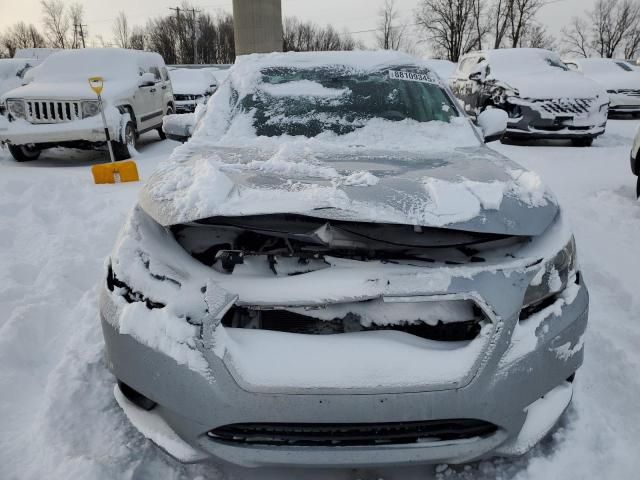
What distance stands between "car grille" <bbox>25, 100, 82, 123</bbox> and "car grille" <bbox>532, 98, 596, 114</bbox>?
7.64 m

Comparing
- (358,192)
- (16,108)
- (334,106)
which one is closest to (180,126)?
(334,106)

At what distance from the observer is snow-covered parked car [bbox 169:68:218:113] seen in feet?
45.9

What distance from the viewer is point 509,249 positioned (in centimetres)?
171

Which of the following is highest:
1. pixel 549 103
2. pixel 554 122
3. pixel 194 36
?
pixel 194 36

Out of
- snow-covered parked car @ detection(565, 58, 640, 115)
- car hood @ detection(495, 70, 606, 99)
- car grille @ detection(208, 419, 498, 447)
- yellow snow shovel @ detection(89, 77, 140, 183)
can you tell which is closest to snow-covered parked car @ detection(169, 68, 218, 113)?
yellow snow shovel @ detection(89, 77, 140, 183)

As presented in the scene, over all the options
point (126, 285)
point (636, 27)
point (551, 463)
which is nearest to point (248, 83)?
point (126, 285)

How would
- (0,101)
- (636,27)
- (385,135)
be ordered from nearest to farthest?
(385,135) → (0,101) → (636,27)

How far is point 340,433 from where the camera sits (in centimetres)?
148

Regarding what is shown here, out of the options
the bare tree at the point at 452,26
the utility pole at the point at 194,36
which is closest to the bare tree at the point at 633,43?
the bare tree at the point at 452,26

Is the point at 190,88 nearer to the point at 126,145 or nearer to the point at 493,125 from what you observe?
the point at 126,145

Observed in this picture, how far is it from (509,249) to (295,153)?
1.12 metres

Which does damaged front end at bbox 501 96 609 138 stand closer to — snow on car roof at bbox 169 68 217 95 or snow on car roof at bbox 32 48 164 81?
snow on car roof at bbox 32 48 164 81

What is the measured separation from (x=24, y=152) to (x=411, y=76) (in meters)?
7.28

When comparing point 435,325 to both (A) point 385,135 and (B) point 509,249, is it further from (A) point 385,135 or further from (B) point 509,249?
(A) point 385,135
